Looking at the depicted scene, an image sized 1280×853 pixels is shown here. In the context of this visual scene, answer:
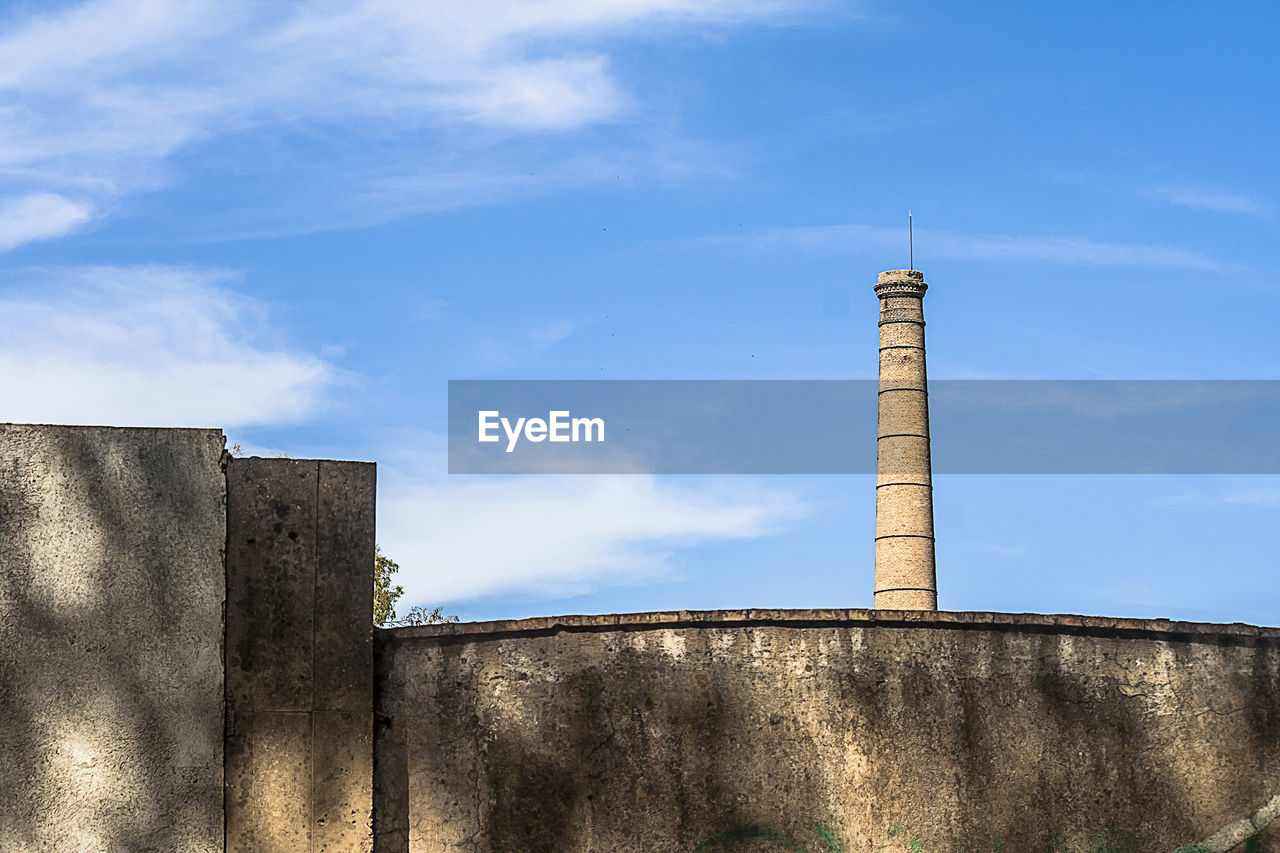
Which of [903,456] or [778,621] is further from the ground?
[903,456]

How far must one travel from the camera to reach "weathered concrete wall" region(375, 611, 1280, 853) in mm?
6102

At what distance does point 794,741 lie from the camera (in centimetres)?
620

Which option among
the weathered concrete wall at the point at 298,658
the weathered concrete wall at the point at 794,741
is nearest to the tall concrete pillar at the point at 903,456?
the weathered concrete wall at the point at 794,741

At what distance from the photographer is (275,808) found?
5.95m

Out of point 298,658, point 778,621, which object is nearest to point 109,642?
point 298,658

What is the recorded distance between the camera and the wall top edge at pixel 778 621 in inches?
245

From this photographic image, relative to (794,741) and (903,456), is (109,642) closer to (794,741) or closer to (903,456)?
(794,741)

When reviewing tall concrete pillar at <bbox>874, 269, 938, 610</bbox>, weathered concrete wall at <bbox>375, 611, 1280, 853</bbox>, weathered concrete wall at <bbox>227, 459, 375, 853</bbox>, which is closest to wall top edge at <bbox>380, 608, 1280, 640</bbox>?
weathered concrete wall at <bbox>375, 611, 1280, 853</bbox>

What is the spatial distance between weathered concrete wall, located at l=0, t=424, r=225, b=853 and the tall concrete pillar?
2458cm

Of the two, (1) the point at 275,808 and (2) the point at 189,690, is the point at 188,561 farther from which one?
(1) the point at 275,808

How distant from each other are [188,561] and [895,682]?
2931mm

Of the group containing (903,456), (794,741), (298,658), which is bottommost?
(794,741)

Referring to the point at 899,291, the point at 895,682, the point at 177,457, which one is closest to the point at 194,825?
the point at 177,457

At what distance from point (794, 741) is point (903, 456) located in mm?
25224
